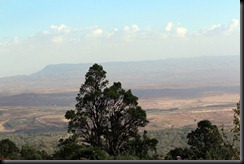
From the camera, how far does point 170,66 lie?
6998 inches

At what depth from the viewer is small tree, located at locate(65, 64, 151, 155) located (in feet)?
36.1

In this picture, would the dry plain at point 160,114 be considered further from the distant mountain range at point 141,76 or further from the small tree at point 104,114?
the small tree at point 104,114

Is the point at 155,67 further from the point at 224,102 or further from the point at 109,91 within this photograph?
the point at 109,91

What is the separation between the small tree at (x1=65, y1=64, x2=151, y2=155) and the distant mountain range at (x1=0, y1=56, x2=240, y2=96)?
112345 millimetres

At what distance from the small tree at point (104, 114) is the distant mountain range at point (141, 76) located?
11234 cm

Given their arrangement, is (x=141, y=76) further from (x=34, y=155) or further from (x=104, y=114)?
(x=34, y=155)

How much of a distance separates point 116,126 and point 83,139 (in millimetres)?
1191

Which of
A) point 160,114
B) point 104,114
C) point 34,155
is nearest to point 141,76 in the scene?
point 160,114

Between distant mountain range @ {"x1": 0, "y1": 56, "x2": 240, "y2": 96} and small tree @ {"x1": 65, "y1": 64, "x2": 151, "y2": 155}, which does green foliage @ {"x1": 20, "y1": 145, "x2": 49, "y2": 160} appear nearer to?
small tree @ {"x1": 65, "y1": 64, "x2": 151, "y2": 155}

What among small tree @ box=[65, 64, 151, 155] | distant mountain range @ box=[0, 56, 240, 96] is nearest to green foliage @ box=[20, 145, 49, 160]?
small tree @ box=[65, 64, 151, 155]

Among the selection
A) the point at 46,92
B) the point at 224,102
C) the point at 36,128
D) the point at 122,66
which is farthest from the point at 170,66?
the point at 36,128

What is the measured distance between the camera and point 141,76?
160 metres

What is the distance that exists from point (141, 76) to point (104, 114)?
148851 mm

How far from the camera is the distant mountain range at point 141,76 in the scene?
138375 mm
